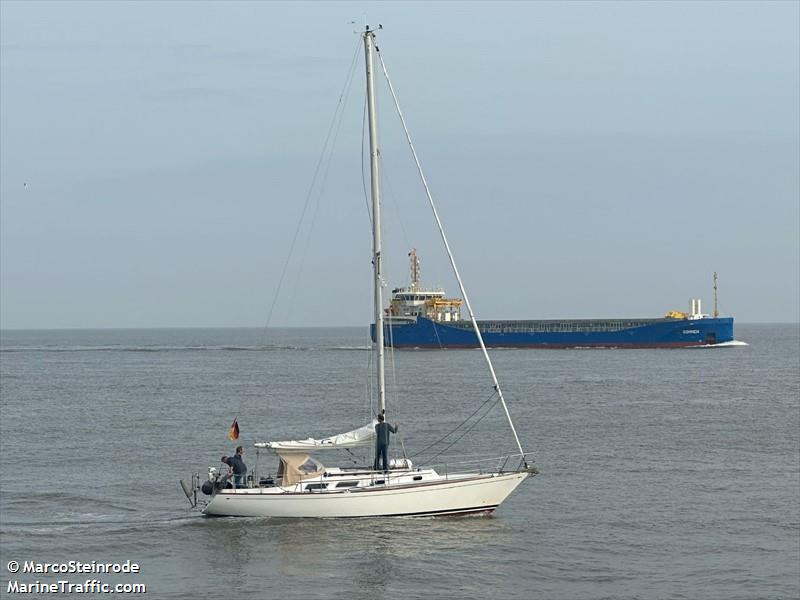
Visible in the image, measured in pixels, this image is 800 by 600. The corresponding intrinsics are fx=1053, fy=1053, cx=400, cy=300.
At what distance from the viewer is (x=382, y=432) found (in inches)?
929

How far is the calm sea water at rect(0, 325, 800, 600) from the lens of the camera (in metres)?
20.2

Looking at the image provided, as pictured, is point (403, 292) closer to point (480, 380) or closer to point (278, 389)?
point (480, 380)

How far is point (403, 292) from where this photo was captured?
112 metres

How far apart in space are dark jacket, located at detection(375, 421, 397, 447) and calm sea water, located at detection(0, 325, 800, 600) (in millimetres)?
1771

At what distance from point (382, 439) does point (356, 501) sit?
153cm

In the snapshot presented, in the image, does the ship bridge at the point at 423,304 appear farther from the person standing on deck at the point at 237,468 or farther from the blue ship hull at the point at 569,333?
the person standing on deck at the point at 237,468

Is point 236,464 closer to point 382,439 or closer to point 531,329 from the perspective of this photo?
point 382,439

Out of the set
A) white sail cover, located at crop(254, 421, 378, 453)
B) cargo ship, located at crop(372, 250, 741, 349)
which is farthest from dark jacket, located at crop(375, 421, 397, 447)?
cargo ship, located at crop(372, 250, 741, 349)

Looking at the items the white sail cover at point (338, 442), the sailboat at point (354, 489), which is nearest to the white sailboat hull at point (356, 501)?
the sailboat at point (354, 489)

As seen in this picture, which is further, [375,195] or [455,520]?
[375,195]

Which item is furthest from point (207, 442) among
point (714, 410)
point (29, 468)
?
point (714, 410)

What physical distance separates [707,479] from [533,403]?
23732 millimetres

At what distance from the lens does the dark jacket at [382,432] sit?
23.5 m

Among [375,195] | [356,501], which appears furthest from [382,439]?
[375,195]
